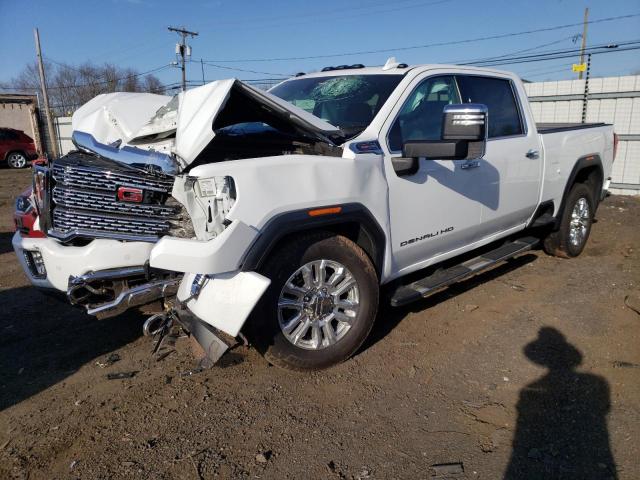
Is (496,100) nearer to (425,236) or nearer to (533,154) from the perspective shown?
(533,154)

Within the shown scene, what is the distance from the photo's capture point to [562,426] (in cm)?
285

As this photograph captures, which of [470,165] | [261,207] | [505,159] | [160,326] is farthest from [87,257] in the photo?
[505,159]

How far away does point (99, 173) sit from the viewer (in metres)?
3.10

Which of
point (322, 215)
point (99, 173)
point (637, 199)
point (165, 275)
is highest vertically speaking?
point (99, 173)

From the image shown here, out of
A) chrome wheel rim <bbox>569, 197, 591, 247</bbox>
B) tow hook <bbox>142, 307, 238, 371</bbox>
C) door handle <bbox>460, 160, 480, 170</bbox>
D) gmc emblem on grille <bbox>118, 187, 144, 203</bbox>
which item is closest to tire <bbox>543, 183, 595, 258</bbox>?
chrome wheel rim <bbox>569, 197, 591, 247</bbox>

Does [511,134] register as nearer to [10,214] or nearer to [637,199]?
[637,199]

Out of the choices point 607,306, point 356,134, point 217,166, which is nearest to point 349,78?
point 356,134

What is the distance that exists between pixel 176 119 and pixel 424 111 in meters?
1.90

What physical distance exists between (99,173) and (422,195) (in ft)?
7.23

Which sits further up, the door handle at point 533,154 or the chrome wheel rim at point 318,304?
the door handle at point 533,154

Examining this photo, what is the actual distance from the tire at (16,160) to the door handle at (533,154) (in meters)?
21.9

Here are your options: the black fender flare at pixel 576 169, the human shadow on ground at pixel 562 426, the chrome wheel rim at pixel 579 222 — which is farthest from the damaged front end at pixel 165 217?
the chrome wheel rim at pixel 579 222

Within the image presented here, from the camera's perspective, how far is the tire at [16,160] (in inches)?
823

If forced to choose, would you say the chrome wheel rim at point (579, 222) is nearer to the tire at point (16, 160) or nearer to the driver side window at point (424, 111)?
the driver side window at point (424, 111)
